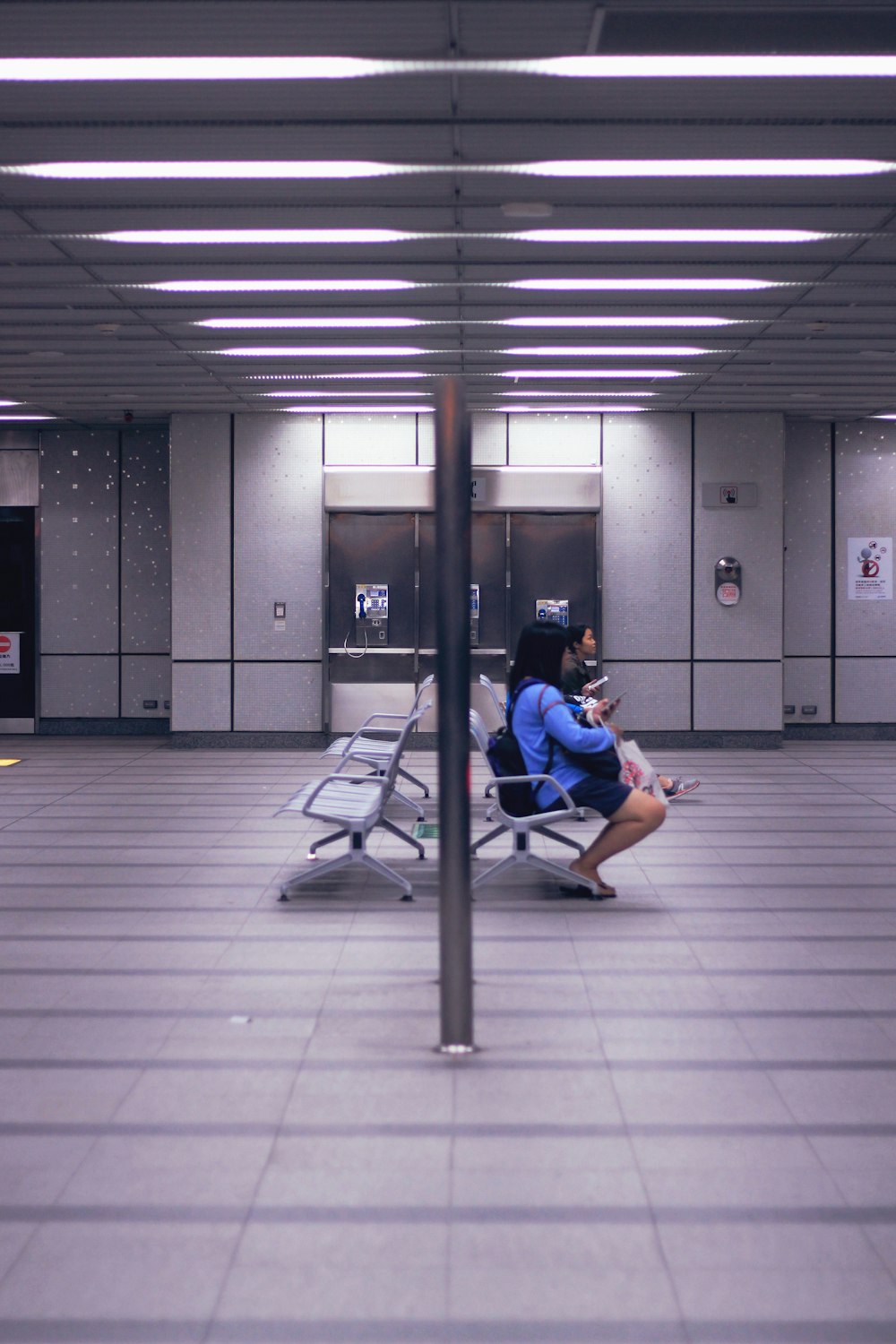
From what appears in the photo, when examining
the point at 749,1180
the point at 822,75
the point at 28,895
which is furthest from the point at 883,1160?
the point at 28,895

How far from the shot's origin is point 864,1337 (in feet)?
7.78

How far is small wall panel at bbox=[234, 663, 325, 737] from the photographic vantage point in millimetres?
12531

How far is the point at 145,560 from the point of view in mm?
13750

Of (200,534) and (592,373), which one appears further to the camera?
(200,534)

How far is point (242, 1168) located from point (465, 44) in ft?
11.6

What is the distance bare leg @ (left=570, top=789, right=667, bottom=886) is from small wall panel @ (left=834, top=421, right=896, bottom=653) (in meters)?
7.97

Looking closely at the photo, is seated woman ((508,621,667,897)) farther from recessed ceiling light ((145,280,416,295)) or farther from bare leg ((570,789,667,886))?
recessed ceiling light ((145,280,416,295))

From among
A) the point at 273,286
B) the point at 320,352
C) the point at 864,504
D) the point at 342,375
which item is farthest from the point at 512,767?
the point at 864,504

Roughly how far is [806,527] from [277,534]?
17.8 feet

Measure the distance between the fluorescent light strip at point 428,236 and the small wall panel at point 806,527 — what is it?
685 centimetres

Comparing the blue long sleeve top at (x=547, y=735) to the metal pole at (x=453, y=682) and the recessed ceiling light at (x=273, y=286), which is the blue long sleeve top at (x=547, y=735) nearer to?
the metal pole at (x=453, y=682)

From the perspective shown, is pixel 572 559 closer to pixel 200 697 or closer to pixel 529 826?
pixel 200 697

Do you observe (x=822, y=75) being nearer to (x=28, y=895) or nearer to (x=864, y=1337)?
(x=864, y=1337)

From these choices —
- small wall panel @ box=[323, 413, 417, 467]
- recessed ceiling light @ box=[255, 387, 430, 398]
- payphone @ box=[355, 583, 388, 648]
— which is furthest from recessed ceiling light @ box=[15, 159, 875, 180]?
payphone @ box=[355, 583, 388, 648]
